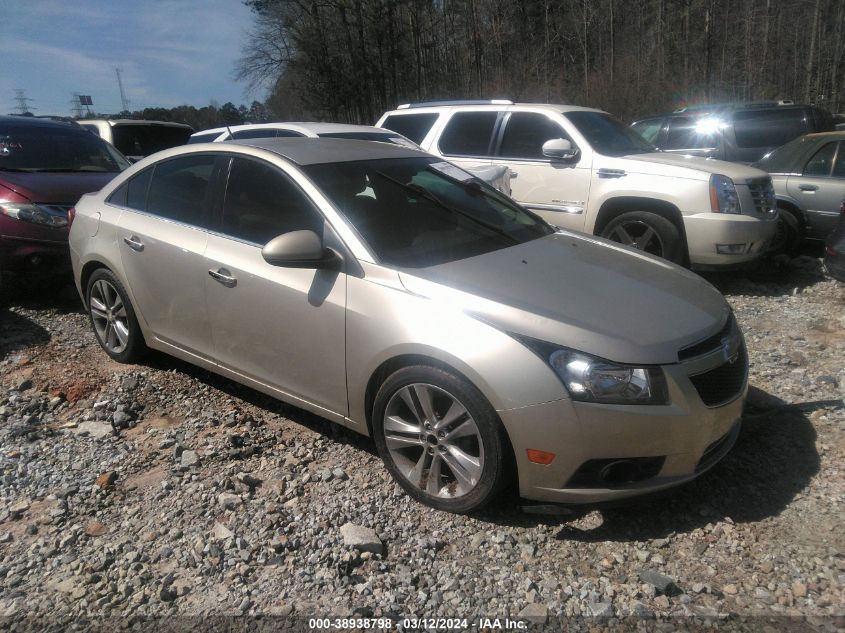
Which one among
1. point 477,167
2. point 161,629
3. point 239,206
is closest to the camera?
point 161,629

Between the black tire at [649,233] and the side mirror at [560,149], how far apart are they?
86 centimetres

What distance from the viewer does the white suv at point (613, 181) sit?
6316mm

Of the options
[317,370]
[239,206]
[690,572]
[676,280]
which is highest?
[239,206]

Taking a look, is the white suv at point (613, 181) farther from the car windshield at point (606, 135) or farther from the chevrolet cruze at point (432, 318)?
the chevrolet cruze at point (432, 318)

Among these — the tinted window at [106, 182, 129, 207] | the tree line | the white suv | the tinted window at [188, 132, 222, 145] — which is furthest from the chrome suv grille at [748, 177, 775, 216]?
the tree line

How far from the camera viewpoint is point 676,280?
11.5ft

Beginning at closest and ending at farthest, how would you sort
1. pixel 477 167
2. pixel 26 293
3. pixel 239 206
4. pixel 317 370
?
1. pixel 317 370
2. pixel 239 206
3. pixel 26 293
4. pixel 477 167

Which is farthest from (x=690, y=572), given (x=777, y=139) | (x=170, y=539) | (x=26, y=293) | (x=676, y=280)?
(x=777, y=139)

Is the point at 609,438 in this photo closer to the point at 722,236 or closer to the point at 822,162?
the point at 722,236

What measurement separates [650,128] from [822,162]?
4236 mm

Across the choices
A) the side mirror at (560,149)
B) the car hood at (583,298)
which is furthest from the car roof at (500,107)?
the car hood at (583,298)

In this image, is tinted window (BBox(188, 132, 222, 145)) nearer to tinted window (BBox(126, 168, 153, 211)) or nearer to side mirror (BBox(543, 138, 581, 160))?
tinted window (BBox(126, 168, 153, 211))

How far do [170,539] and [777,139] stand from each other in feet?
34.5

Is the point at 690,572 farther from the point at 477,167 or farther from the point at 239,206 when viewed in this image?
the point at 477,167
